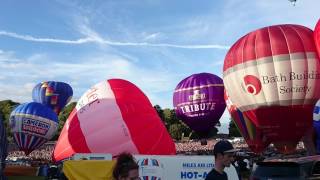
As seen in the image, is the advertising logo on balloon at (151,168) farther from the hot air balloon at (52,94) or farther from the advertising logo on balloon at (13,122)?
the hot air balloon at (52,94)

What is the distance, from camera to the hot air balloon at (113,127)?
698 inches

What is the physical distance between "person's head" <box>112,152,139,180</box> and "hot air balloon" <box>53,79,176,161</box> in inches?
538

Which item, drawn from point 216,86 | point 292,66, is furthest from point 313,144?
point 216,86

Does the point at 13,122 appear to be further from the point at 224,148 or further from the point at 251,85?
the point at 224,148

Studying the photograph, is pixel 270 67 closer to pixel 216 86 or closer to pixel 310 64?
pixel 310 64

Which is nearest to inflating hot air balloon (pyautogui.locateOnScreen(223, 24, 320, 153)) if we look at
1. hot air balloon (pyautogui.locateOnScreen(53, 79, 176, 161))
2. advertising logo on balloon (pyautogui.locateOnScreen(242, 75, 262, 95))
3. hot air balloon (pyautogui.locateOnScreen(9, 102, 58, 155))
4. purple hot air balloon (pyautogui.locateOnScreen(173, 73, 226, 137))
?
advertising logo on balloon (pyautogui.locateOnScreen(242, 75, 262, 95))

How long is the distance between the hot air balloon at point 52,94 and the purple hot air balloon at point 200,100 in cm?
2304

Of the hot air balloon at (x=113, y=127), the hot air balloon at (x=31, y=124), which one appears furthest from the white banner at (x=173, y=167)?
the hot air balloon at (x=31, y=124)

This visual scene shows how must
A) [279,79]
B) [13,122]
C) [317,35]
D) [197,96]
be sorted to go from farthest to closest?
[13,122], [197,96], [279,79], [317,35]

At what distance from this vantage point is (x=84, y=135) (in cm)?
1803

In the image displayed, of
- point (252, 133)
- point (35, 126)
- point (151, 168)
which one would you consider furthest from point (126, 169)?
point (35, 126)

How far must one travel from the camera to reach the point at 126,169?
367 centimetres

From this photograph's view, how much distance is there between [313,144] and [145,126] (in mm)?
9945

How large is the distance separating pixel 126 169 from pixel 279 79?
72.7 ft
